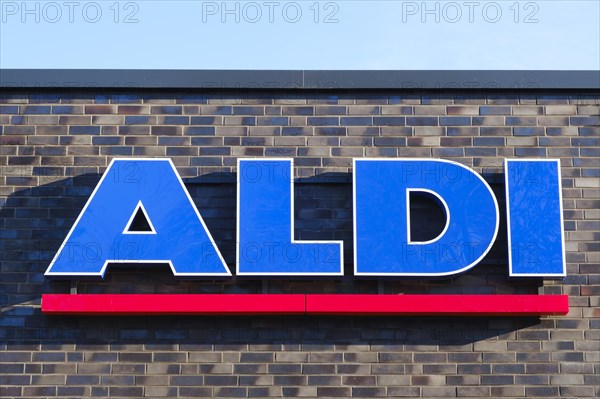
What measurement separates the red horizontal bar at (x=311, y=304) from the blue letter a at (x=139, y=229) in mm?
280

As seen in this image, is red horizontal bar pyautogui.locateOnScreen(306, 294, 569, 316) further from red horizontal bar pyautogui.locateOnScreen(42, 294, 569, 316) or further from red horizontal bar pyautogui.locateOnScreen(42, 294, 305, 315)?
red horizontal bar pyautogui.locateOnScreen(42, 294, 305, 315)

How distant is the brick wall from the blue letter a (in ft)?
0.85

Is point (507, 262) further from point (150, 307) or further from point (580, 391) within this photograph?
point (150, 307)

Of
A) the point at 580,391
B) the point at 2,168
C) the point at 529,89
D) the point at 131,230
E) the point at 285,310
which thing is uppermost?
the point at 529,89

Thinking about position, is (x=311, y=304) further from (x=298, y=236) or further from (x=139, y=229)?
(x=139, y=229)

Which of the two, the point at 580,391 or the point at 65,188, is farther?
the point at 65,188

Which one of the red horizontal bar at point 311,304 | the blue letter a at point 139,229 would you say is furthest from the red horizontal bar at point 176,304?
the blue letter a at point 139,229

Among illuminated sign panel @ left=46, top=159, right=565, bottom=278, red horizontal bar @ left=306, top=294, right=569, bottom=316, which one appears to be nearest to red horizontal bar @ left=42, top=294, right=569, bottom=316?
red horizontal bar @ left=306, top=294, right=569, bottom=316

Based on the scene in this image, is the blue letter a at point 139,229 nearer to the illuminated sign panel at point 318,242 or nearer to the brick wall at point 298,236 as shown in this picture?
the illuminated sign panel at point 318,242

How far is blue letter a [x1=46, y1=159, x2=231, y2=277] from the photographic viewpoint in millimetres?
10219

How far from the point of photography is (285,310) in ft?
33.0

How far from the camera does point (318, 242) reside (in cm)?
1024

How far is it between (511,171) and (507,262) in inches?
36.3

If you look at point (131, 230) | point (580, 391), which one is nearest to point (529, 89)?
point (580, 391)
